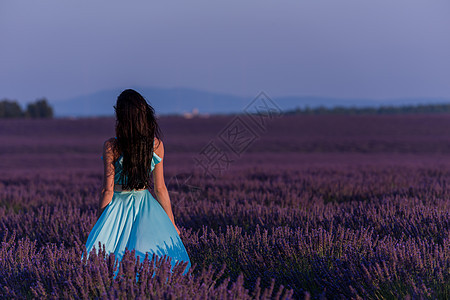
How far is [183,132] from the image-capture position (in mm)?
26219

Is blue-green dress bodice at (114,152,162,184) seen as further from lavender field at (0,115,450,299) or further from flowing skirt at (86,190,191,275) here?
lavender field at (0,115,450,299)

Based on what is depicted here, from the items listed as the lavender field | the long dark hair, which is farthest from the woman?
the lavender field

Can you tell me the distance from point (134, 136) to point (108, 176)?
263 mm

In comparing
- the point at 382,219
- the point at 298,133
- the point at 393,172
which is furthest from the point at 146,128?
the point at 298,133

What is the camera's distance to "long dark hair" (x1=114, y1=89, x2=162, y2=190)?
7.60 ft

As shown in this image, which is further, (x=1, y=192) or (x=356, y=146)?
(x=356, y=146)

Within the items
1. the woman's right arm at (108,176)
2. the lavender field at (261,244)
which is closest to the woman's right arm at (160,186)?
the woman's right arm at (108,176)

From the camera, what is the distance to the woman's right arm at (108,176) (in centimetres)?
236

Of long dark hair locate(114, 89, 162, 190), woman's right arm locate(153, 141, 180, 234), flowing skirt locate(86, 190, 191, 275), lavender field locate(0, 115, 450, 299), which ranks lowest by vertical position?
lavender field locate(0, 115, 450, 299)

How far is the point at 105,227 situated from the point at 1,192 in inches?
172

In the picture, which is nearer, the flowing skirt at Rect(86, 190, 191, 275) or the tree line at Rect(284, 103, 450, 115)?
the flowing skirt at Rect(86, 190, 191, 275)

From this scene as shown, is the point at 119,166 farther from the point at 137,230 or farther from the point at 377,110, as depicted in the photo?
the point at 377,110

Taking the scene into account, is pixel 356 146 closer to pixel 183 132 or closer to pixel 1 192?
pixel 183 132

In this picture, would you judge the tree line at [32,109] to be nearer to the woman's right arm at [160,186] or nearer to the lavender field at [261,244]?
the lavender field at [261,244]
